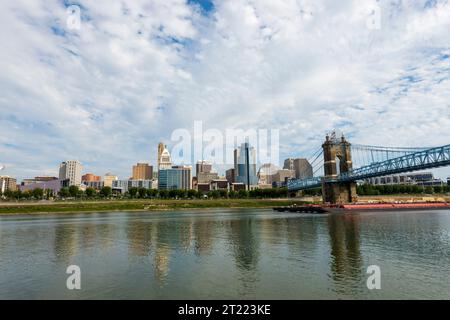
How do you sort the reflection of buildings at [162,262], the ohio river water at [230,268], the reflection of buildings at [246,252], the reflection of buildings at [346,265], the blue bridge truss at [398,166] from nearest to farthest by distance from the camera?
the ohio river water at [230,268]
the reflection of buildings at [346,265]
the reflection of buildings at [162,262]
the reflection of buildings at [246,252]
the blue bridge truss at [398,166]

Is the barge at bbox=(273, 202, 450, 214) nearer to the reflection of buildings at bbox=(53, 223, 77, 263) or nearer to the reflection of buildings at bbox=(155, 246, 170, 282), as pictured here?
the reflection of buildings at bbox=(155, 246, 170, 282)

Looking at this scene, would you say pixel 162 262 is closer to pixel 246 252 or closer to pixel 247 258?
pixel 247 258

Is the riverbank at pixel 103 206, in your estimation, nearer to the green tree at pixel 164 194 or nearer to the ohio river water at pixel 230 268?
the green tree at pixel 164 194

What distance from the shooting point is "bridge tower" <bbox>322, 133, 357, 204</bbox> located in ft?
414

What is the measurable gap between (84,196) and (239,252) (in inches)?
7157

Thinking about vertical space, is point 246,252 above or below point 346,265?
below

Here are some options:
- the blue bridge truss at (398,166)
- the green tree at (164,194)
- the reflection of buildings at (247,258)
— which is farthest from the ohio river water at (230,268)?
the green tree at (164,194)

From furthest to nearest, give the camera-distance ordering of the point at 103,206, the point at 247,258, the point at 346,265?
the point at 103,206, the point at 247,258, the point at 346,265

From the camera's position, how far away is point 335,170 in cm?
13150

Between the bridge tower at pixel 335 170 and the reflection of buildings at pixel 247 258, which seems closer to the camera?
the reflection of buildings at pixel 247 258

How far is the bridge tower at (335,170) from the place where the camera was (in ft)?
414

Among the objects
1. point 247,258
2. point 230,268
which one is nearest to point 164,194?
point 247,258
